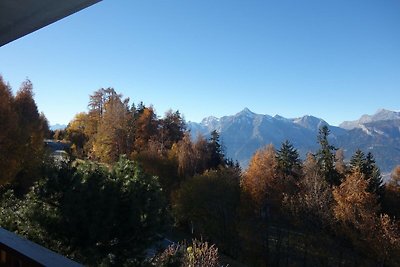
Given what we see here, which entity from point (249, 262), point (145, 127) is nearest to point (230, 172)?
point (249, 262)

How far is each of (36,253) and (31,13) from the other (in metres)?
1.67

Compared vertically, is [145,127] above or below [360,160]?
above

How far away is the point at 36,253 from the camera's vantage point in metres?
2.01

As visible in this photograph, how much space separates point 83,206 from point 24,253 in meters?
6.18

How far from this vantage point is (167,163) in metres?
27.2

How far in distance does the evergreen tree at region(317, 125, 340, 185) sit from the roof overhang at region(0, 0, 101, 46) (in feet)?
94.0

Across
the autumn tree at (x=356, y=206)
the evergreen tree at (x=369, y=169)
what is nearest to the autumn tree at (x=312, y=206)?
the autumn tree at (x=356, y=206)

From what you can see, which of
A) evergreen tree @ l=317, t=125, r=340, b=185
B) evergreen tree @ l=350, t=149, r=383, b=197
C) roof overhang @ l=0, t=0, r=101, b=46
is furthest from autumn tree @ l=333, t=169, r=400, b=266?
roof overhang @ l=0, t=0, r=101, b=46

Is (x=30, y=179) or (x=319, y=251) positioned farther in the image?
(x=319, y=251)

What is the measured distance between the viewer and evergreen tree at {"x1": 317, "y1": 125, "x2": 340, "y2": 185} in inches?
1180

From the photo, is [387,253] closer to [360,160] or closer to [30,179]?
[360,160]

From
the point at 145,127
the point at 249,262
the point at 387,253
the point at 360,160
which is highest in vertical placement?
the point at 145,127

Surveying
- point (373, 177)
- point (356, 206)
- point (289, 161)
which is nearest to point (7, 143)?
point (356, 206)

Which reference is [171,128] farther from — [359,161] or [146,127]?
[359,161]
